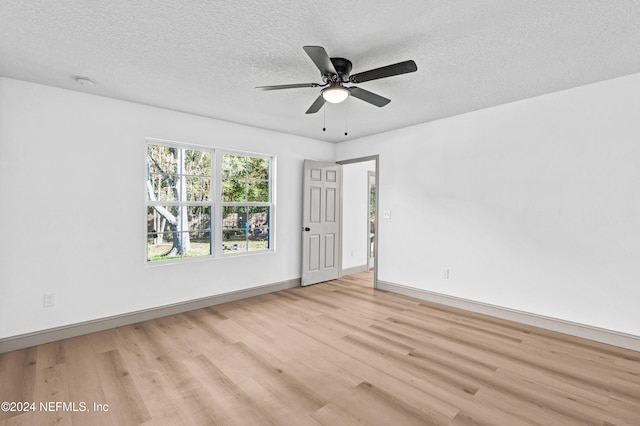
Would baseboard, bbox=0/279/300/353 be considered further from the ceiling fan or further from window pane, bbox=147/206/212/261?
the ceiling fan

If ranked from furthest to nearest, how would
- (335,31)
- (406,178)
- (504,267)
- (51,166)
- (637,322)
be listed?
(406,178), (504,267), (51,166), (637,322), (335,31)

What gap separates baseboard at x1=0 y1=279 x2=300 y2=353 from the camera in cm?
289

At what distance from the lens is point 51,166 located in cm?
306

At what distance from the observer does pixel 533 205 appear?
11.4ft

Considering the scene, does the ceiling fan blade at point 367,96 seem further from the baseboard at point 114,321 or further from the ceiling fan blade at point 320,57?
the baseboard at point 114,321

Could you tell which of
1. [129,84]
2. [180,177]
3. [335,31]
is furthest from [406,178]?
[129,84]

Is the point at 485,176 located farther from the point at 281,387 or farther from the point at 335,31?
the point at 281,387

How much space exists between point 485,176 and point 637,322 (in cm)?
201

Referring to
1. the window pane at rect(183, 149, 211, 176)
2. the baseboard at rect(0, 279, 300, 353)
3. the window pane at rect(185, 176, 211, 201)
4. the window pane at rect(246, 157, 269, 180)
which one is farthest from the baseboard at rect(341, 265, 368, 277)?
the window pane at rect(183, 149, 211, 176)

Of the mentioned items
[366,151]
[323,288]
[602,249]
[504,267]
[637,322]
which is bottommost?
[323,288]

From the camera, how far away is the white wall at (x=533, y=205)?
2.95 metres

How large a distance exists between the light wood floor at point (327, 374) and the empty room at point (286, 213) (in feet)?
0.07

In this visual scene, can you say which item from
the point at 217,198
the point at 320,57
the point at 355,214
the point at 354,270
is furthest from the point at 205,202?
the point at 354,270

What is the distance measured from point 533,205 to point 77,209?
5.02 m
